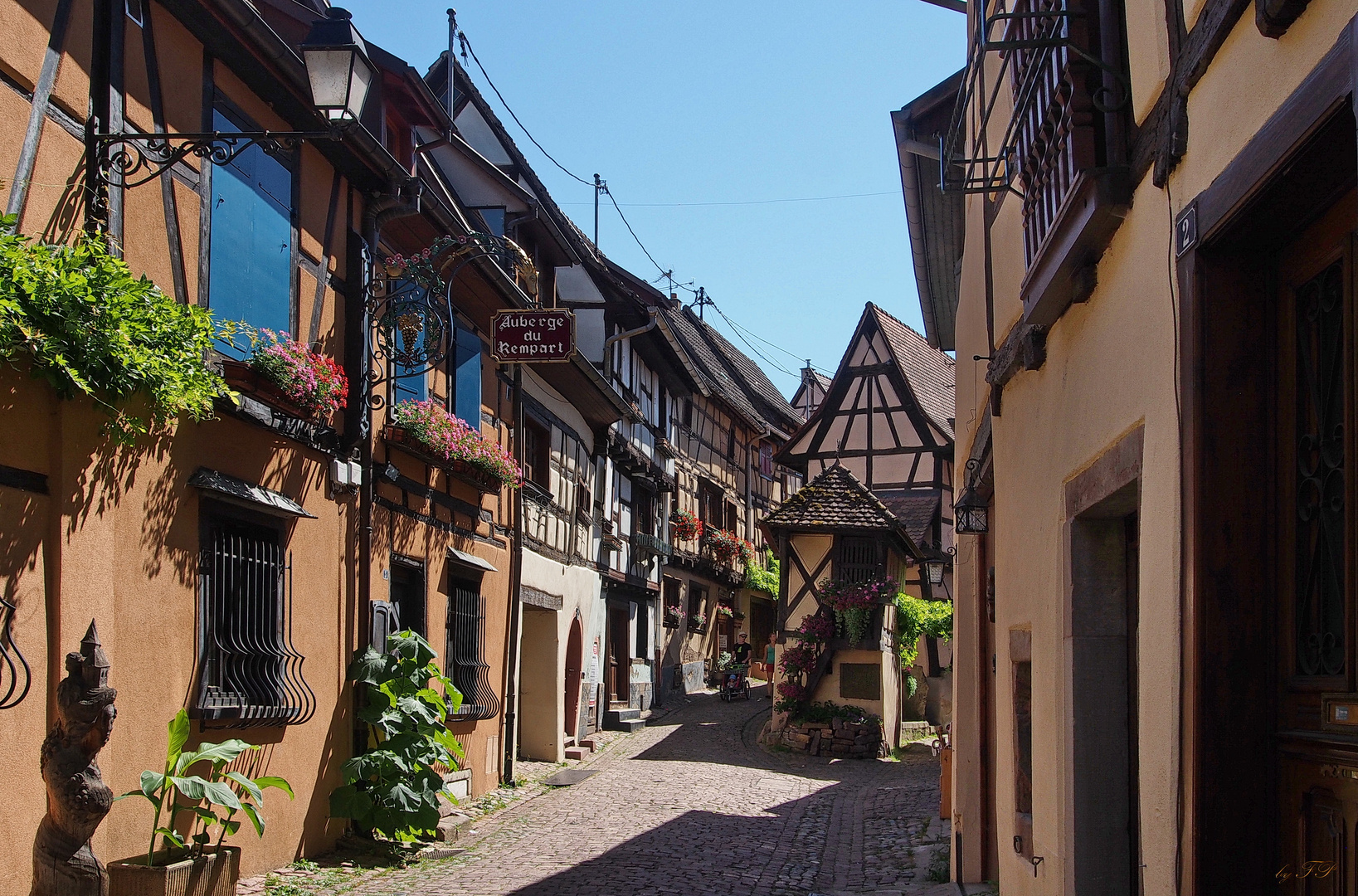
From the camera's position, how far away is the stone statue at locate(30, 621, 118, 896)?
4.80 m

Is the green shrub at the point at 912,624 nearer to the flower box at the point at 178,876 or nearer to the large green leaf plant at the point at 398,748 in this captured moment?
the large green leaf plant at the point at 398,748

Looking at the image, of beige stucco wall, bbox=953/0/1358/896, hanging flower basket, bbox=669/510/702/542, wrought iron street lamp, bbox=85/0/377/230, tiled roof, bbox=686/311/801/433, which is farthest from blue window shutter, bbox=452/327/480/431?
tiled roof, bbox=686/311/801/433

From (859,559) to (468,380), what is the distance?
8.90 metres

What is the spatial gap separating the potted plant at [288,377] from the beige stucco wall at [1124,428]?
419cm

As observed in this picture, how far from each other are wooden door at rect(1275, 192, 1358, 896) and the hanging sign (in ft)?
28.9

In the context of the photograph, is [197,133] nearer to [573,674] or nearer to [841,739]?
[573,674]

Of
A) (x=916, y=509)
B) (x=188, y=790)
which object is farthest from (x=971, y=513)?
(x=916, y=509)

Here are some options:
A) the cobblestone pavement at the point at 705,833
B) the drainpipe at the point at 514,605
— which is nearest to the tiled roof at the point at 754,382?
the cobblestone pavement at the point at 705,833

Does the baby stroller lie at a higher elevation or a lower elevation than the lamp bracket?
lower

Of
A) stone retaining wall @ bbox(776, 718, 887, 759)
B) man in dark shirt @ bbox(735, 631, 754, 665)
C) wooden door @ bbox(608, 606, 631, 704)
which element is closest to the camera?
stone retaining wall @ bbox(776, 718, 887, 759)

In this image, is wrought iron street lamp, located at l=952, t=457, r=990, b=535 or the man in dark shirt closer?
wrought iron street lamp, located at l=952, t=457, r=990, b=535

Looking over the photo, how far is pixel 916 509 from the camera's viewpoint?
2331 centimetres

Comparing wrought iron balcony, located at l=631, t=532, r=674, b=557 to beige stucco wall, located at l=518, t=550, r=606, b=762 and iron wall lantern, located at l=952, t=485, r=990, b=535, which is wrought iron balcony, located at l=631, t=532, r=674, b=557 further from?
iron wall lantern, located at l=952, t=485, r=990, b=535

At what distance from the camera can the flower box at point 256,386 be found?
7.30 meters
